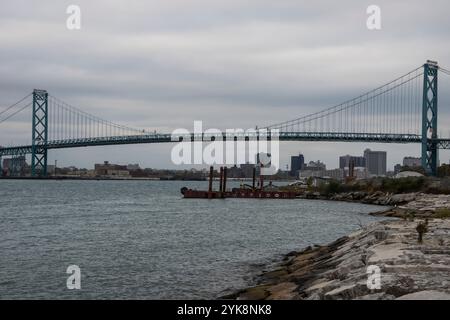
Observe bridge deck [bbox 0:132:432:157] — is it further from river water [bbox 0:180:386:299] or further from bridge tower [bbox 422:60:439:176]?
river water [bbox 0:180:386:299]

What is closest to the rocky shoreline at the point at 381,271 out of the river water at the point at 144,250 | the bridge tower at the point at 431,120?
the river water at the point at 144,250

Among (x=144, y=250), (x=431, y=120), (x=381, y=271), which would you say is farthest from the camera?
(x=431, y=120)

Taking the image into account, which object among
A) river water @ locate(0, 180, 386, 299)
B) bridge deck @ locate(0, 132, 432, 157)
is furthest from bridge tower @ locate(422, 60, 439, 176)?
river water @ locate(0, 180, 386, 299)

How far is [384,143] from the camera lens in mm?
77375

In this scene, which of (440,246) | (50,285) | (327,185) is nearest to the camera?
(440,246)

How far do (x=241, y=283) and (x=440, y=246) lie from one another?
5.33 metres

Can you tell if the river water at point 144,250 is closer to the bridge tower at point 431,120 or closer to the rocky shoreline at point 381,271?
the rocky shoreline at point 381,271

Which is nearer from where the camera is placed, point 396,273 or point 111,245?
point 396,273

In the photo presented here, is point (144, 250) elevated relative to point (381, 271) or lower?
lower

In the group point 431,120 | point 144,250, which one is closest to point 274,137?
point 431,120

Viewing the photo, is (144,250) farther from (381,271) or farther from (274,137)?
(274,137)
